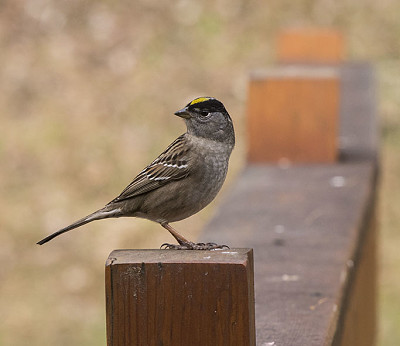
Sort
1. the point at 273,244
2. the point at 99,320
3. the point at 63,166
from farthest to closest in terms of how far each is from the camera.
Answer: the point at 63,166
the point at 99,320
the point at 273,244

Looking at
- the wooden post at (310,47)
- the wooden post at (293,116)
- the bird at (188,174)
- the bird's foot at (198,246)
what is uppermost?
the wooden post at (310,47)

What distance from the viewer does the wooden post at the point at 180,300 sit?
1.91m

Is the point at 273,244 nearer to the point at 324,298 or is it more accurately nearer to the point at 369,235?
the point at 324,298

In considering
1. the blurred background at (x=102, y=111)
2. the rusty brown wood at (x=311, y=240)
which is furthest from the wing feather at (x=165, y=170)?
the blurred background at (x=102, y=111)

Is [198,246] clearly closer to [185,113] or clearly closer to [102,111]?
[185,113]

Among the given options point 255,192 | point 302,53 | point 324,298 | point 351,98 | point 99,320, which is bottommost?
point 99,320

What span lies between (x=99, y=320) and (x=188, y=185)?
5203mm

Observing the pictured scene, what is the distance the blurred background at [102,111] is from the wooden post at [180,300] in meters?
5.57

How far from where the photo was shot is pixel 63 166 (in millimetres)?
10664

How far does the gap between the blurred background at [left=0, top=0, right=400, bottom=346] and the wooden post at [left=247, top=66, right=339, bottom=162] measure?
235 centimetres

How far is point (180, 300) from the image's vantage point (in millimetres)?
1911

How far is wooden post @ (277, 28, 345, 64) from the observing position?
870 cm

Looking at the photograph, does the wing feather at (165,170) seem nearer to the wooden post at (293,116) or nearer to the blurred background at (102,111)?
the wooden post at (293,116)

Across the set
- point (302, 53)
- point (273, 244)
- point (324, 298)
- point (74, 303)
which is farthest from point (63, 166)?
point (324, 298)
